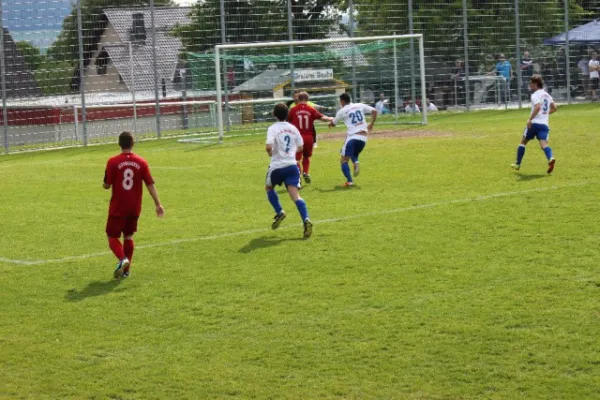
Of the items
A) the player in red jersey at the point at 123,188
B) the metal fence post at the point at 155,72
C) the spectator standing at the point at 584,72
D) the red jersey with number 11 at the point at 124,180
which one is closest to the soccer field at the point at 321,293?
the player in red jersey at the point at 123,188

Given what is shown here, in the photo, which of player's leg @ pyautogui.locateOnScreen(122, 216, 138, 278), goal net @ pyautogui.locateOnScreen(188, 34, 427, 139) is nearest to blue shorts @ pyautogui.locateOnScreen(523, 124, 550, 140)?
player's leg @ pyautogui.locateOnScreen(122, 216, 138, 278)

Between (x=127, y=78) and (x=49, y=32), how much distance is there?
2950 mm

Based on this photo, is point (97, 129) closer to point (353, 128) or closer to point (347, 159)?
point (353, 128)

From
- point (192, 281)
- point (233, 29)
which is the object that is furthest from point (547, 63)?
point (192, 281)

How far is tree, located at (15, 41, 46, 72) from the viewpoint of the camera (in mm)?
31734

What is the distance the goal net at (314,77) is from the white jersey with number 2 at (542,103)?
13450 mm

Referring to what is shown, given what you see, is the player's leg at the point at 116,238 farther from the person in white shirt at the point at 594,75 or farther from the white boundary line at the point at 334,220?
the person in white shirt at the point at 594,75

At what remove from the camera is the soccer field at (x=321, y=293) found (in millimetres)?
8164

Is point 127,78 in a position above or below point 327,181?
above

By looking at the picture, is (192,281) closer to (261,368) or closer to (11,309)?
(11,309)

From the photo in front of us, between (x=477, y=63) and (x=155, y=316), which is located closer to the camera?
(x=155, y=316)

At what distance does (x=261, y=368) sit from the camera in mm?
8445

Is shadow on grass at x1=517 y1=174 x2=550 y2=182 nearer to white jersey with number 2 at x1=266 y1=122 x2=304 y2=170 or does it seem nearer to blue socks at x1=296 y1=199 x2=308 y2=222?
white jersey with number 2 at x1=266 y1=122 x2=304 y2=170

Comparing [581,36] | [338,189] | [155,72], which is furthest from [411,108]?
[338,189]
